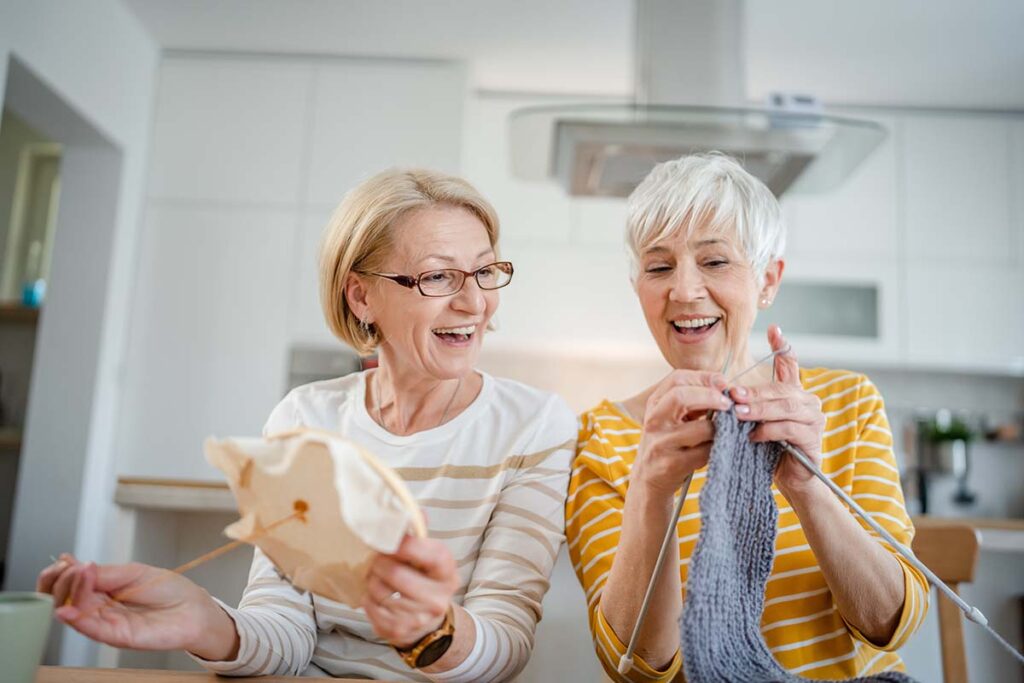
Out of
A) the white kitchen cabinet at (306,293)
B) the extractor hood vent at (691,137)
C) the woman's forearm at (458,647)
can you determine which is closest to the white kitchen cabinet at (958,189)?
the extractor hood vent at (691,137)

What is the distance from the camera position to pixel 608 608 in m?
0.90

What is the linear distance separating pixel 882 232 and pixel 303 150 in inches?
92.0

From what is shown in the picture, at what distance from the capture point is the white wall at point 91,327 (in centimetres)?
294

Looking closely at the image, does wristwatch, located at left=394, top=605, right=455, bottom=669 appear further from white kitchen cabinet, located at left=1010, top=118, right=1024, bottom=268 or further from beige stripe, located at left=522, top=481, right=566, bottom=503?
white kitchen cabinet, located at left=1010, top=118, right=1024, bottom=268

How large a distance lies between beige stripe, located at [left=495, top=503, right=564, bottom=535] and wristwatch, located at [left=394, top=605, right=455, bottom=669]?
0.84 ft

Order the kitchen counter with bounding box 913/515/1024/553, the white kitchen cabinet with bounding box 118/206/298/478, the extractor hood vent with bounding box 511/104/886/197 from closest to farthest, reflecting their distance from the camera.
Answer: the kitchen counter with bounding box 913/515/1024/553
the extractor hood vent with bounding box 511/104/886/197
the white kitchen cabinet with bounding box 118/206/298/478

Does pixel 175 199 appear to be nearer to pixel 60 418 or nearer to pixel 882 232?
pixel 60 418

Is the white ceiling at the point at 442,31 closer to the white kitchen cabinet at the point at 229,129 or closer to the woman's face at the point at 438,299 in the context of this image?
the white kitchen cabinet at the point at 229,129

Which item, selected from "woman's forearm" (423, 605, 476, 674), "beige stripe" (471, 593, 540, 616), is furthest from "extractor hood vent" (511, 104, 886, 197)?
"woman's forearm" (423, 605, 476, 674)

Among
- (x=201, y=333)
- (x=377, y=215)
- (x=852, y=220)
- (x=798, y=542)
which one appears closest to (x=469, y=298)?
(x=377, y=215)

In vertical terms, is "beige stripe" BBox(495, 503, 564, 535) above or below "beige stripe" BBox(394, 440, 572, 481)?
below

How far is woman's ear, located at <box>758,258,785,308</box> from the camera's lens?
1.14 metres

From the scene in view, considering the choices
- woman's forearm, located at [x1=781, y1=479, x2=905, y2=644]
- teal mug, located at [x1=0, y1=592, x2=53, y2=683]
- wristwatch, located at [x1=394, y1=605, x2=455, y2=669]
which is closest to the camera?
teal mug, located at [x1=0, y1=592, x2=53, y2=683]

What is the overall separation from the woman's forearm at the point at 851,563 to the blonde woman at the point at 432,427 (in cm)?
30
